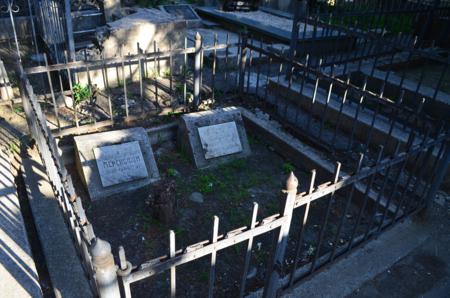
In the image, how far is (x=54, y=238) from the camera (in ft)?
11.2

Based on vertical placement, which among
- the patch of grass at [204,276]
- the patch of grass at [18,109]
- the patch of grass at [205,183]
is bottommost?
the patch of grass at [204,276]

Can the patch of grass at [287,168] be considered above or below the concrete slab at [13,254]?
below

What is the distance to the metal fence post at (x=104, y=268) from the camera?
178 cm

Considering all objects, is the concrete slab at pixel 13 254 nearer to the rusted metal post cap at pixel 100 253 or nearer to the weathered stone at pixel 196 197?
the rusted metal post cap at pixel 100 253

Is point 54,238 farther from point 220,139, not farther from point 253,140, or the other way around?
point 253,140

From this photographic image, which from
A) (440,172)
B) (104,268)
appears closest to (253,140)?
(440,172)

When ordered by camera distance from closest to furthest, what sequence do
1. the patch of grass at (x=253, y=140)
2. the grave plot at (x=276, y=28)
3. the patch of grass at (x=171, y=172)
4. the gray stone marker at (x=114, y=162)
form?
Result: the gray stone marker at (x=114, y=162)
the patch of grass at (x=171, y=172)
the patch of grass at (x=253, y=140)
the grave plot at (x=276, y=28)

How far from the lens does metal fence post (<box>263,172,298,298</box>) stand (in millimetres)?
2401

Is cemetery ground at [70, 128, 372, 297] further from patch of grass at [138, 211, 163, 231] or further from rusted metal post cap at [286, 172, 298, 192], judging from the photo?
rusted metal post cap at [286, 172, 298, 192]

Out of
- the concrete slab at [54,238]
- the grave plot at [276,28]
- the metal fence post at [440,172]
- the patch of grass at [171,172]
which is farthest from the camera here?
the grave plot at [276,28]

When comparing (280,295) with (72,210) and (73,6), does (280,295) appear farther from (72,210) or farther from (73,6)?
A: (73,6)

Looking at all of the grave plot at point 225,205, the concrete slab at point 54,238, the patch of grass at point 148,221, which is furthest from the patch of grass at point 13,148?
the patch of grass at point 148,221

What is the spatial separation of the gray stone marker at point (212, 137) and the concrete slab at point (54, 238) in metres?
1.78

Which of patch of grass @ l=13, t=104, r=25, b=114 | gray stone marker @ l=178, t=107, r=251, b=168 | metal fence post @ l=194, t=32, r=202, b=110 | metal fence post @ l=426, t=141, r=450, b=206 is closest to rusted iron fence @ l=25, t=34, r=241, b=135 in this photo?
metal fence post @ l=194, t=32, r=202, b=110
